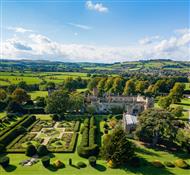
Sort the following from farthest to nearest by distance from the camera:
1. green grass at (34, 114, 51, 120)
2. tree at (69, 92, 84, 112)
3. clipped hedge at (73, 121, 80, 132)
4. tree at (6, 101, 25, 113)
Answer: tree at (69, 92, 84, 112) < tree at (6, 101, 25, 113) < green grass at (34, 114, 51, 120) < clipped hedge at (73, 121, 80, 132)

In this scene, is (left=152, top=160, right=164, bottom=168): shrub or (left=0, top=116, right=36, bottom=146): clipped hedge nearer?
(left=152, top=160, right=164, bottom=168): shrub

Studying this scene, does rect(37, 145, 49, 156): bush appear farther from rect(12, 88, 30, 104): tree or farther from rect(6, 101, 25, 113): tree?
rect(12, 88, 30, 104): tree

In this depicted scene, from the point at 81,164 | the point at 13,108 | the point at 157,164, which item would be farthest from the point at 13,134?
the point at 157,164

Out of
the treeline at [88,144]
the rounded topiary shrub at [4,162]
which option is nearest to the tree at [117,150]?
the treeline at [88,144]

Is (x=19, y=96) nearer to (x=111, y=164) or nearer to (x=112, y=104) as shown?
(x=112, y=104)

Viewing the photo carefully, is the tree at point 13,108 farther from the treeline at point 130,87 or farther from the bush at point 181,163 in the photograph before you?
the bush at point 181,163

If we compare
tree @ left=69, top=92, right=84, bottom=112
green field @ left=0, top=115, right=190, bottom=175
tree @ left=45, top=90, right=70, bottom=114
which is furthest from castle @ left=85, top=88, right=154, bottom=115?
green field @ left=0, top=115, right=190, bottom=175

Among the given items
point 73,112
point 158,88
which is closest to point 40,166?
point 73,112
